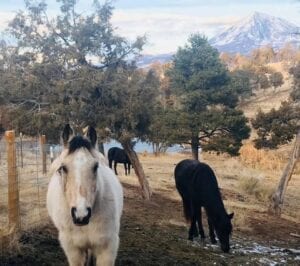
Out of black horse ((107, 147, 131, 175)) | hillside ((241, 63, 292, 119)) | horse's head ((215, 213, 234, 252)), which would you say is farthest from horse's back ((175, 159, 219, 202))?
hillside ((241, 63, 292, 119))

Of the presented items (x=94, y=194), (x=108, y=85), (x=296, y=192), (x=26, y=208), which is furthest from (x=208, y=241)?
(x=296, y=192)

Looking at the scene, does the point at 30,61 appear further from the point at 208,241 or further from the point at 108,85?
the point at 208,241

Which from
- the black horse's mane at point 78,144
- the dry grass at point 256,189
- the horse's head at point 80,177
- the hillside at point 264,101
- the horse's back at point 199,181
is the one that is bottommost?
the dry grass at point 256,189

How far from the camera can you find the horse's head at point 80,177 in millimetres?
3727

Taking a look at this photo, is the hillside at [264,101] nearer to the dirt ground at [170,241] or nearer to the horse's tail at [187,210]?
the dirt ground at [170,241]

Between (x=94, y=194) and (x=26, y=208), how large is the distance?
5.06m

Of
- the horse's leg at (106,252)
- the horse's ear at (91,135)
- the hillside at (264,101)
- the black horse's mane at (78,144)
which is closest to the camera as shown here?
the black horse's mane at (78,144)

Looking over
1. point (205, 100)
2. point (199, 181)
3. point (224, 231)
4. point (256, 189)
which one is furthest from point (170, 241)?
point (205, 100)

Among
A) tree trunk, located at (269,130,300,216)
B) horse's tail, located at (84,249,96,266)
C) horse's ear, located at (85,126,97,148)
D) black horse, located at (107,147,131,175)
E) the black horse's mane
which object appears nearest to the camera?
the black horse's mane

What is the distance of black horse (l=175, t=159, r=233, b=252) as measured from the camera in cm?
841

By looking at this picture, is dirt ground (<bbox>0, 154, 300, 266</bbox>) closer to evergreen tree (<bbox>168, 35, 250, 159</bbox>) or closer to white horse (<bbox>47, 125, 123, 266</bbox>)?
white horse (<bbox>47, 125, 123, 266</bbox>)

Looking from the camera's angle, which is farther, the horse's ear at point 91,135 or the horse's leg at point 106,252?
the horse's leg at point 106,252

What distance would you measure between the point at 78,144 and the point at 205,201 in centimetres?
503

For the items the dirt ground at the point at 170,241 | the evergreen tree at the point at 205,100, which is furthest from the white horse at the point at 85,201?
the evergreen tree at the point at 205,100
